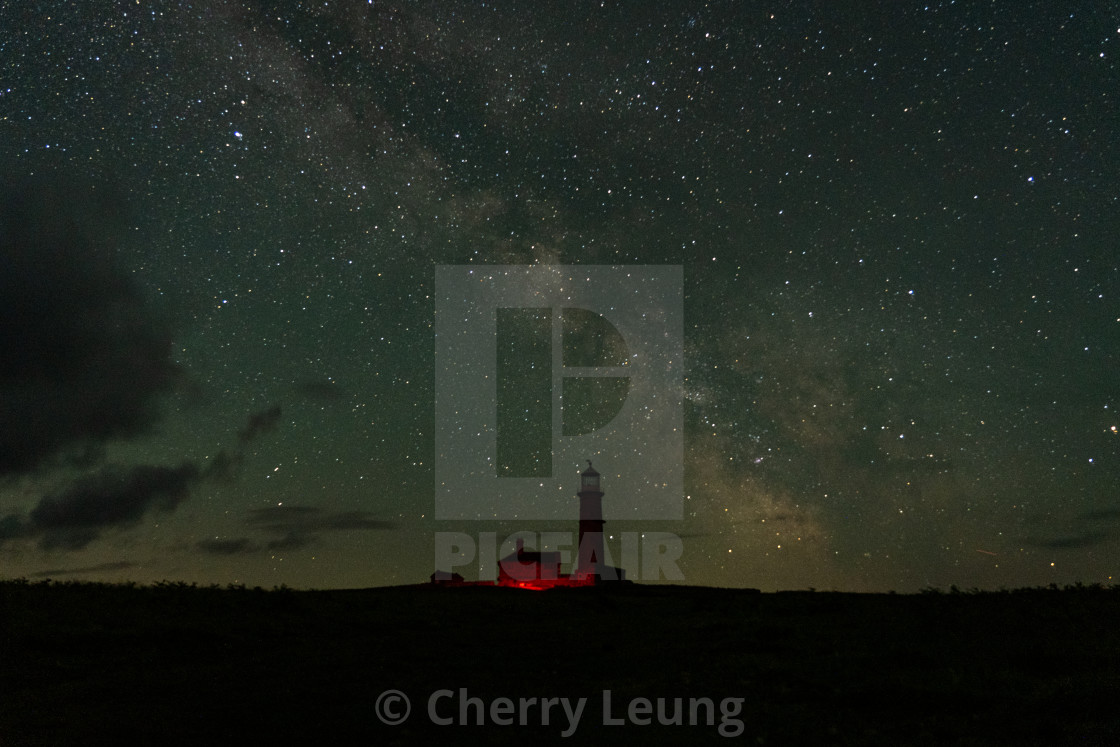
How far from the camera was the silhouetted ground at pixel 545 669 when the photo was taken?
7875mm

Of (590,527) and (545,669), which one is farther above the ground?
(545,669)

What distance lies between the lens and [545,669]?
1162 centimetres

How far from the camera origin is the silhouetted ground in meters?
7.88

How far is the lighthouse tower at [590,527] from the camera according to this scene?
40.8m

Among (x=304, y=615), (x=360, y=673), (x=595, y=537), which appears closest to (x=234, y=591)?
(x=304, y=615)

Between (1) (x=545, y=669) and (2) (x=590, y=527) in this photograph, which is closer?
(1) (x=545, y=669)

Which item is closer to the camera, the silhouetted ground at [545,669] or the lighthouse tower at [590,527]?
the silhouetted ground at [545,669]

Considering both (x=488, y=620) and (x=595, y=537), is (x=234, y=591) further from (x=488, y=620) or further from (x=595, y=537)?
(x=595, y=537)

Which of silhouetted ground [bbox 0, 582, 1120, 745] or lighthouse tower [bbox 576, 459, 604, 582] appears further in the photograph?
lighthouse tower [bbox 576, 459, 604, 582]

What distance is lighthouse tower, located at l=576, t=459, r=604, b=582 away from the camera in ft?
134

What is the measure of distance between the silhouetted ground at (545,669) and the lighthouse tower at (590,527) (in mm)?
22636

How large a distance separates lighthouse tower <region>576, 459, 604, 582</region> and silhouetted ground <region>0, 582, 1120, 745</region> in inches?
891

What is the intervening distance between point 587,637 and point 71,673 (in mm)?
9419

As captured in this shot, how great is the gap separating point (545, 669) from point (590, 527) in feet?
98.8
